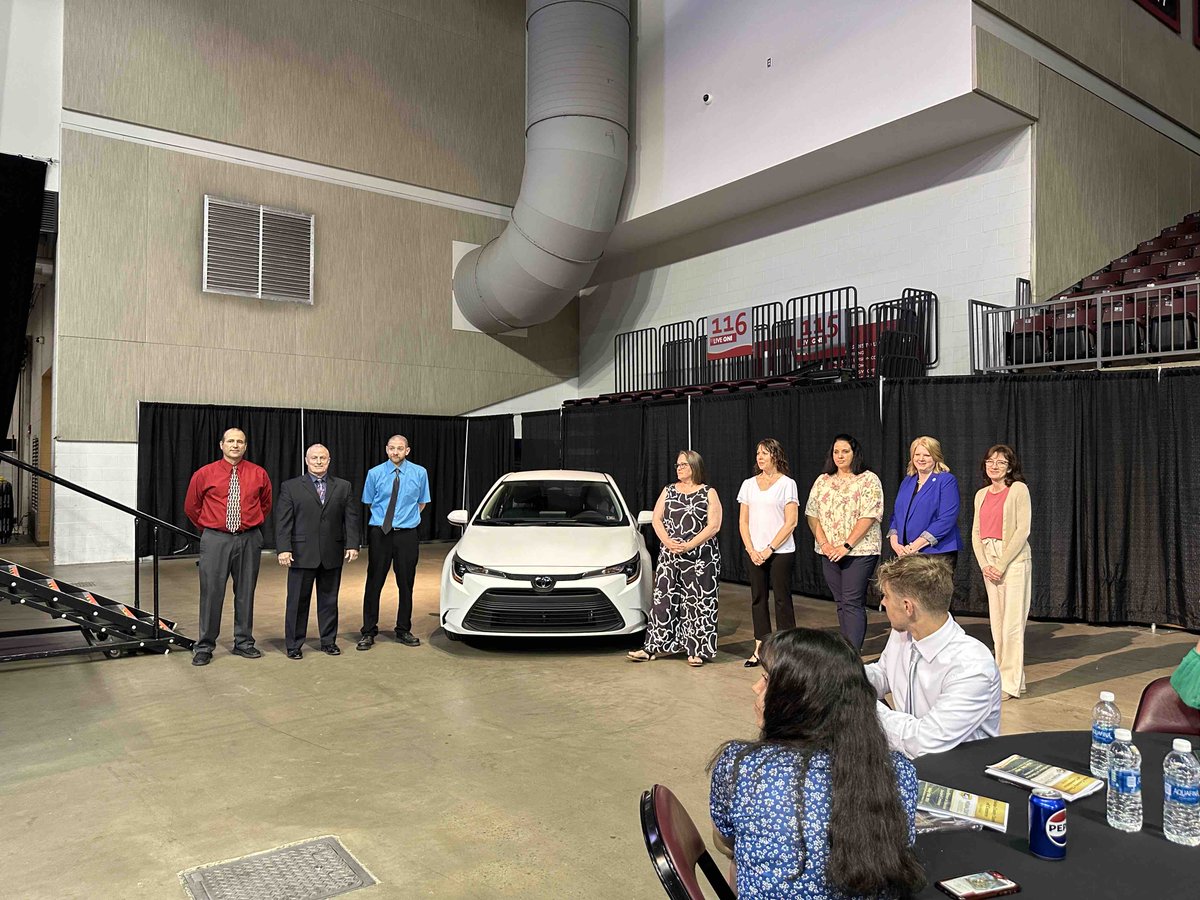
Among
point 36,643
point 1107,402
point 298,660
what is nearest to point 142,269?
point 36,643

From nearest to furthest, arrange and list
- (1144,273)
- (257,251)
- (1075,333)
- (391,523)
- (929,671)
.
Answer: (929,671)
(391,523)
(1075,333)
(1144,273)
(257,251)

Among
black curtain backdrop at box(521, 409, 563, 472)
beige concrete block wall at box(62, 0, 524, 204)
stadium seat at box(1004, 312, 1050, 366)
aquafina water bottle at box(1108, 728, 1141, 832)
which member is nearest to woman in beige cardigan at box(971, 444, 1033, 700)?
aquafina water bottle at box(1108, 728, 1141, 832)

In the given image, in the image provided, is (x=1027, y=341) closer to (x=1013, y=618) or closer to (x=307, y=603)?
(x=1013, y=618)

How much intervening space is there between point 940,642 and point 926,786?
0.67 meters

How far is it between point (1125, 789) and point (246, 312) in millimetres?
13495

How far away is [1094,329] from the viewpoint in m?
9.02

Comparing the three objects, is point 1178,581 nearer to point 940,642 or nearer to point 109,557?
point 940,642

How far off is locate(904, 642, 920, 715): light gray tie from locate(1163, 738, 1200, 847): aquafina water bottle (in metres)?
0.91

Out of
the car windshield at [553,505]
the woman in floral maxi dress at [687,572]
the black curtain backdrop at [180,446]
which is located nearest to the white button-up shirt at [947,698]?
the woman in floral maxi dress at [687,572]

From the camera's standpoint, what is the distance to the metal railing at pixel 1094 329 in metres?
8.22

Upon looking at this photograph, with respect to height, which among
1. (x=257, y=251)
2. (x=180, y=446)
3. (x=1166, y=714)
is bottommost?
(x=1166, y=714)

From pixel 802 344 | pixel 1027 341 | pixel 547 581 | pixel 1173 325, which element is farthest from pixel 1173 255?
pixel 547 581

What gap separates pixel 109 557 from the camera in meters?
12.1

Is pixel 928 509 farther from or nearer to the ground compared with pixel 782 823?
farther from the ground
